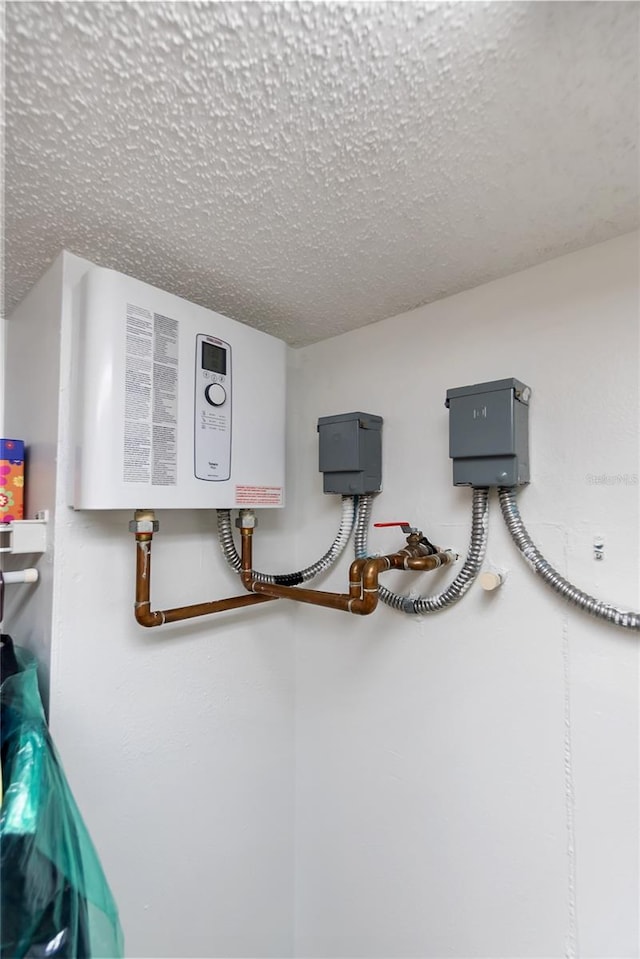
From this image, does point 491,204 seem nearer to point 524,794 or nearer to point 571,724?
point 571,724

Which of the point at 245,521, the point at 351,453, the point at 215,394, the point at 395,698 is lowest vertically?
the point at 395,698

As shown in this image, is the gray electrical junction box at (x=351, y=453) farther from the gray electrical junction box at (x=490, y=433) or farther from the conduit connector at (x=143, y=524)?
the conduit connector at (x=143, y=524)

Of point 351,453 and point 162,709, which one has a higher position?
point 351,453

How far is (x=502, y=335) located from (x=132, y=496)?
87cm

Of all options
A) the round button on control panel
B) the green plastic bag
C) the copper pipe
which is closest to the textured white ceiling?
the round button on control panel

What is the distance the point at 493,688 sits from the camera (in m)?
0.98

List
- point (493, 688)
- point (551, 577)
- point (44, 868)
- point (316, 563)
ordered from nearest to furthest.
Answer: point (44, 868) < point (551, 577) < point (493, 688) < point (316, 563)

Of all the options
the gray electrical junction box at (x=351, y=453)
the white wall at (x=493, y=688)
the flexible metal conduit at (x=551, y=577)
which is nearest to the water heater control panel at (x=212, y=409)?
the gray electrical junction box at (x=351, y=453)

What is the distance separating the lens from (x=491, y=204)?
79 cm

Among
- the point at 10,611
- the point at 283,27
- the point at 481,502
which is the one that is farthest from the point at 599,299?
the point at 10,611

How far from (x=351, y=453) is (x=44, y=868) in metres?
0.90

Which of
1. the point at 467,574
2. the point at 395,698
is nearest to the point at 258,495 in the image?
the point at 467,574

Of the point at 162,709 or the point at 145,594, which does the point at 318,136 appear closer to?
the point at 145,594

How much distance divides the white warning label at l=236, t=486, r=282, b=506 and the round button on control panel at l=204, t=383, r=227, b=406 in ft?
0.68
